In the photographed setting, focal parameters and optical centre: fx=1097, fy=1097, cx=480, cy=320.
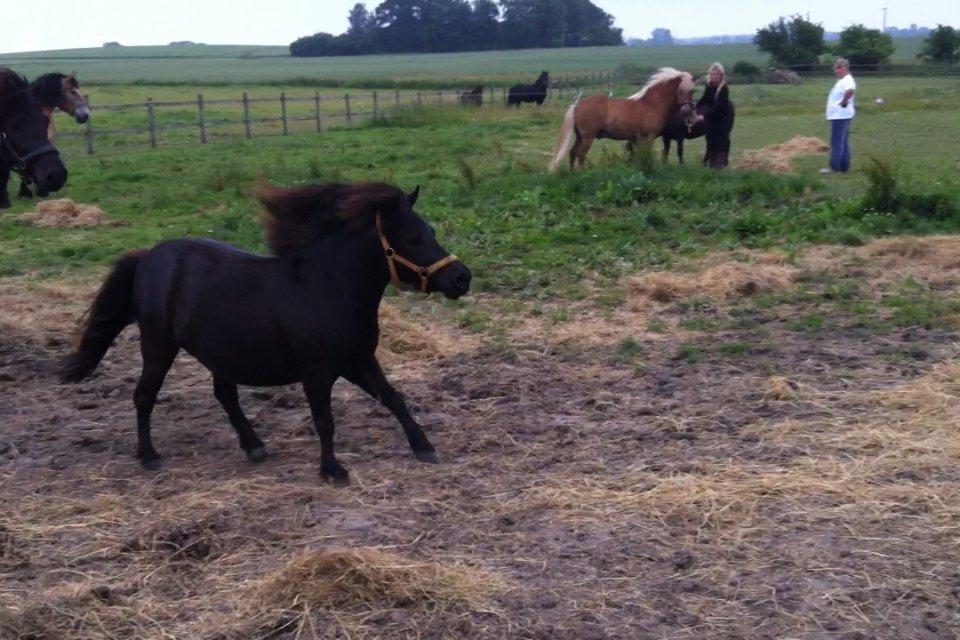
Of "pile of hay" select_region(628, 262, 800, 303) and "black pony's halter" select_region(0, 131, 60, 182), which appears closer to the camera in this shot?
"black pony's halter" select_region(0, 131, 60, 182)

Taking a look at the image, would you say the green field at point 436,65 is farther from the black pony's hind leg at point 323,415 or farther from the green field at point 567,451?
the black pony's hind leg at point 323,415

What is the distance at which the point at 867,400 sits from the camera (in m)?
6.19

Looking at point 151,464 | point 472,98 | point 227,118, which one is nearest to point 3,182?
point 151,464

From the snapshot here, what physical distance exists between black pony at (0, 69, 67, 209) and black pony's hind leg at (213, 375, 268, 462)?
10.0 feet

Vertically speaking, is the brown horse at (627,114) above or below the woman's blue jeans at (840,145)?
above

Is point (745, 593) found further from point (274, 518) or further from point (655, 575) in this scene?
point (274, 518)

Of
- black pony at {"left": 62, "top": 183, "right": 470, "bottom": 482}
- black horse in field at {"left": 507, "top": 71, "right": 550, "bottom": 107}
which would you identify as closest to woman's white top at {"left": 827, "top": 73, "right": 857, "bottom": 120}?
black pony at {"left": 62, "top": 183, "right": 470, "bottom": 482}

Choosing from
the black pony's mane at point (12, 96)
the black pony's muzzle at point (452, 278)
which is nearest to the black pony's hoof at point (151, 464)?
the black pony's muzzle at point (452, 278)

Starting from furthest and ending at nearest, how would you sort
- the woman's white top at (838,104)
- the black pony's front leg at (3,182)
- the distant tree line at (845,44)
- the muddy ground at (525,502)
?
1. the distant tree line at (845,44)
2. the woman's white top at (838,104)
3. the black pony's front leg at (3,182)
4. the muddy ground at (525,502)

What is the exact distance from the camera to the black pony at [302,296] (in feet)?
17.8

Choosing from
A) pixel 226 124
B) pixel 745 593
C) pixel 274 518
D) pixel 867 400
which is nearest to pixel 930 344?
pixel 867 400

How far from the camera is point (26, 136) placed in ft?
26.7

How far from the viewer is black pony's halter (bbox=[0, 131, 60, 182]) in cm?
807

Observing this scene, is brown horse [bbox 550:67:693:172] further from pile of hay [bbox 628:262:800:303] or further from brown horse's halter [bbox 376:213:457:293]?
brown horse's halter [bbox 376:213:457:293]
